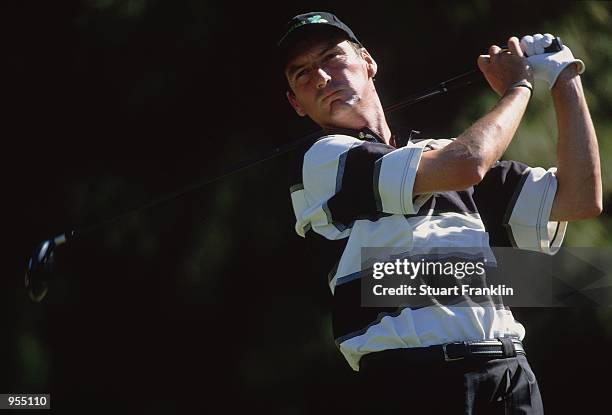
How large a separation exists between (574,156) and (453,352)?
0.50 m

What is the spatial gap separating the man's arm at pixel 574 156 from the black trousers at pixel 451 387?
0.36 meters

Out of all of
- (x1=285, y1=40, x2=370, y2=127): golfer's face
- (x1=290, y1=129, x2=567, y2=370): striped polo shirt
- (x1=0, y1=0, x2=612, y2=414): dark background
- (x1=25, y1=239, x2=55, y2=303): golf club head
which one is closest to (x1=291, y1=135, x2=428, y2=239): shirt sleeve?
(x1=290, y1=129, x2=567, y2=370): striped polo shirt

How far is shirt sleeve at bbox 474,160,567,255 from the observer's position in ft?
7.59

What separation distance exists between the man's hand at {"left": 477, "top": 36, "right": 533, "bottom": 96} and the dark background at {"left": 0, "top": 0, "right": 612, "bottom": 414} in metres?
1.21

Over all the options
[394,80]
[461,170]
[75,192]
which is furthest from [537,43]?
[75,192]

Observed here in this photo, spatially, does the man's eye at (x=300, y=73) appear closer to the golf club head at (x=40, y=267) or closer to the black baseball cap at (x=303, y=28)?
the black baseball cap at (x=303, y=28)

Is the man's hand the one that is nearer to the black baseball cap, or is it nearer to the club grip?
the club grip

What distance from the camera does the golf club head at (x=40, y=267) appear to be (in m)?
3.09

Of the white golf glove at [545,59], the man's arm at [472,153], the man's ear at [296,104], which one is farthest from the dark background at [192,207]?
the man's arm at [472,153]

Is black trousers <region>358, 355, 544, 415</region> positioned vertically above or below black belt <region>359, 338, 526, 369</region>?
below

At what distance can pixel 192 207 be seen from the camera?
3.71 meters

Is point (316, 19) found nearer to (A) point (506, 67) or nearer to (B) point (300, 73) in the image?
(B) point (300, 73)

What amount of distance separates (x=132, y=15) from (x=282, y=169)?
681 millimetres

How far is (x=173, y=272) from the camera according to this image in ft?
12.1
